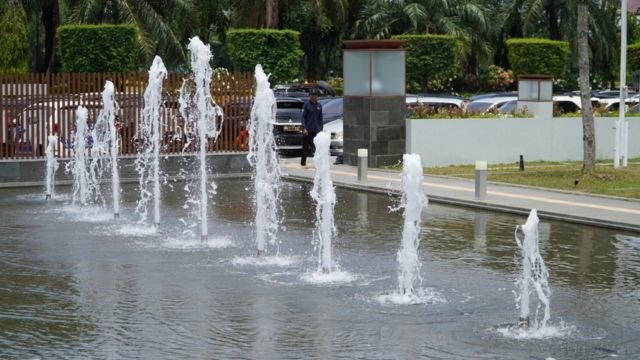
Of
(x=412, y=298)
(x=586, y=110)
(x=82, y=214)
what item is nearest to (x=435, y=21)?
(x=586, y=110)

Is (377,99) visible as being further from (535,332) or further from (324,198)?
(535,332)

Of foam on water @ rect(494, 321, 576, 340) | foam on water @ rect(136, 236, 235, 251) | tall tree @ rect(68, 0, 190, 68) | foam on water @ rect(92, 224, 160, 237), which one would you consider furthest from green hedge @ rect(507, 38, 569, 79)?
foam on water @ rect(494, 321, 576, 340)

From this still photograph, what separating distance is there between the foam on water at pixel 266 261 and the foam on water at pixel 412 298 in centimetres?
225

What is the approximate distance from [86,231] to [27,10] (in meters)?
32.2

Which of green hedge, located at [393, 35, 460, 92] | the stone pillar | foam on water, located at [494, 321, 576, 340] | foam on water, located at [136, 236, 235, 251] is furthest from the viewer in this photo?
green hedge, located at [393, 35, 460, 92]

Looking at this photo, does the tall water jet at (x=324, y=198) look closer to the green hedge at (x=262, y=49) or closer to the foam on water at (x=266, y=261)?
the foam on water at (x=266, y=261)

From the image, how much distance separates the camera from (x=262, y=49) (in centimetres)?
3709

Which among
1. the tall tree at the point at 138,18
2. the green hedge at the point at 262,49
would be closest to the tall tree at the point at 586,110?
the green hedge at the point at 262,49

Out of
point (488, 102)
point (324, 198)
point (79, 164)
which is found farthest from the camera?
point (488, 102)

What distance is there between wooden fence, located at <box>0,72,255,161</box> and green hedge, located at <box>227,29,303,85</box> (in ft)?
35.0

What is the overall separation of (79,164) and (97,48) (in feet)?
31.5

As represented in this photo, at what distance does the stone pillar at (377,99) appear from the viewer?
2664 centimetres

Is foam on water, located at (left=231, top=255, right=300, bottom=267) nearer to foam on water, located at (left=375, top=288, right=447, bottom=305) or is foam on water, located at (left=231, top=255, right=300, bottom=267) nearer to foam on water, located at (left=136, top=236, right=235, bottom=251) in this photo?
foam on water, located at (left=136, top=236, right=235, bottom=251)

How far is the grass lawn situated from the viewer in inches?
848
